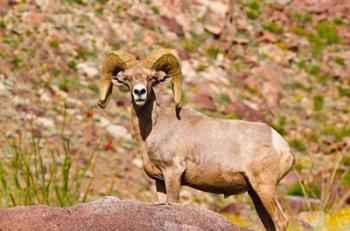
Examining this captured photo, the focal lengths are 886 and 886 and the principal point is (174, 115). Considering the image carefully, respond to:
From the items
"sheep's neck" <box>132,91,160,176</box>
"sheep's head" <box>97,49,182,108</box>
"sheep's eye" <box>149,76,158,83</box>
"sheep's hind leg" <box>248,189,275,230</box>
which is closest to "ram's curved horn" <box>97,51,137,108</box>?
"sheep's head" <box>97,49,182,108</box>

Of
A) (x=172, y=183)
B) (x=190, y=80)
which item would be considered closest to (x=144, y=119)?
(x=172, y=183)

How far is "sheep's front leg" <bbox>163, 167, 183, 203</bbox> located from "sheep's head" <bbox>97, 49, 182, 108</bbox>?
2.66 feet

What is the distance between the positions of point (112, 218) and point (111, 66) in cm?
230

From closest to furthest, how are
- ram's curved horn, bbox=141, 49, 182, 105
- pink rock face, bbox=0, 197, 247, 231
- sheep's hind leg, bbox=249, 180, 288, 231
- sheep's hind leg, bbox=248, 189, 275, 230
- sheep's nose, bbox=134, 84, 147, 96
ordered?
pink rock face, bbox=0, 197, 247, 231 → sheep's nose, bbox=134, 84, 147, 96 → sheep's hind leg, bbox=249, 180, 288, 231 → ram's curved horn, bbox=141, 49, 182, 105 → sheep's hind leg, bbox=248, 189, 275, 230

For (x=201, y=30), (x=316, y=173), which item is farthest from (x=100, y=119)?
(x=201, y=30)

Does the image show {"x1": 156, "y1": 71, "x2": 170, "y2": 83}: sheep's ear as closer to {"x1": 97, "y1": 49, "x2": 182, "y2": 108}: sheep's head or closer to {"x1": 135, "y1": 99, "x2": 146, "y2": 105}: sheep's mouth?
{"x1": 97, "y1": 49, "x2": 182, "y2": 108}: sheep's head

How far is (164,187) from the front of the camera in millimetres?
9938

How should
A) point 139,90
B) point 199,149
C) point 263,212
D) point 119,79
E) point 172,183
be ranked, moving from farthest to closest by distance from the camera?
1. point 263,212
2. point 119,79
3. point 199,149
4. point 172,183
5. point 139,90

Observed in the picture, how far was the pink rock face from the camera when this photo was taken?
26.9 ft

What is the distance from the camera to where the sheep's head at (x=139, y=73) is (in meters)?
9.51

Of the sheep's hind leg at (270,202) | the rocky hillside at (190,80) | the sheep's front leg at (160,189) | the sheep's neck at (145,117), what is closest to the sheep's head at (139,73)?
the sheep's neck at (145,117)

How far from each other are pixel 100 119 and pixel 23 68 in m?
2.80

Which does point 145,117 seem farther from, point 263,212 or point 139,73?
point 263,212

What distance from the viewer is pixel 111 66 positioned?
10.0m
